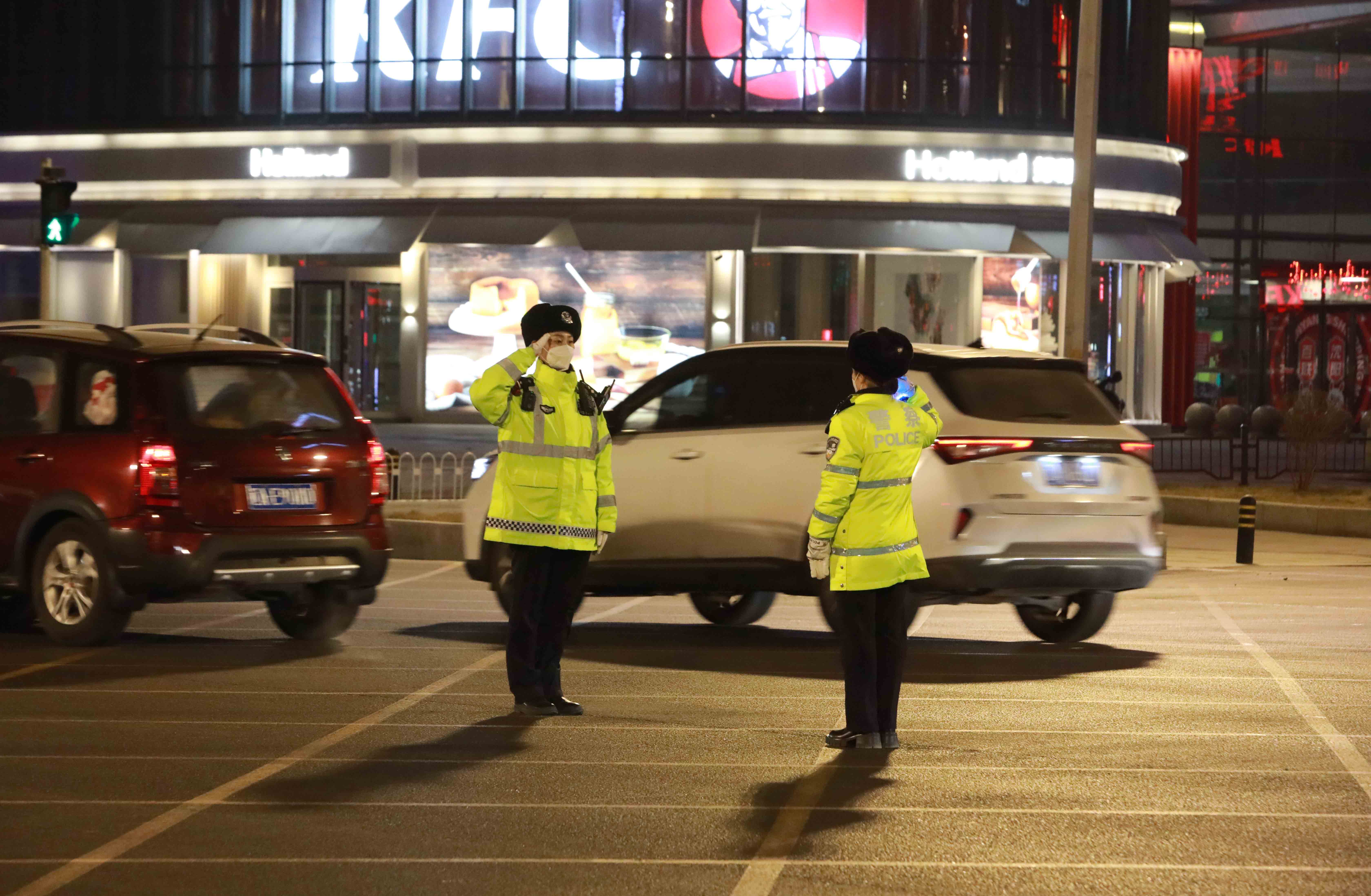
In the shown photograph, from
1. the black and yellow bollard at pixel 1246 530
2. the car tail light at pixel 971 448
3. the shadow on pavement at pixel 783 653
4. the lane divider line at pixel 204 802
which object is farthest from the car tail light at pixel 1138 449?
the black and yellow bollard at pixel 1246 530

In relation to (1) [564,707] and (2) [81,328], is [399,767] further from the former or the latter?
(2) [81,328]

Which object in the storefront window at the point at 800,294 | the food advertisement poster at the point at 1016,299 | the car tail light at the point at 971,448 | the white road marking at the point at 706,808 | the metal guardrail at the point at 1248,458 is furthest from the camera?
the food advertisement poster at the point at 1016,299

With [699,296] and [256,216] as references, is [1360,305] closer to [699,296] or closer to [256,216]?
[699,296]

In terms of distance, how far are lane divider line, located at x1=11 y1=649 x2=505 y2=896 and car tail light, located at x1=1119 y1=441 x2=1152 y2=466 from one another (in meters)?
3.89

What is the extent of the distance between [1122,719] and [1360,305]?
45.4 metres

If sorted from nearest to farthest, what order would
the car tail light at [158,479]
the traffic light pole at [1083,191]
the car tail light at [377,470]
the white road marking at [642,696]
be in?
the white road marking at [642,696] → the car tail light at [158,479] → the car tail light at [377,470] → the traffic light pole at [1083,191]

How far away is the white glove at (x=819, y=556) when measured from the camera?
326 inches

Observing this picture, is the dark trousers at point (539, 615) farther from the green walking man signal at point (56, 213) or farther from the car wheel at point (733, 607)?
the green walking man signal at point (56, 213)

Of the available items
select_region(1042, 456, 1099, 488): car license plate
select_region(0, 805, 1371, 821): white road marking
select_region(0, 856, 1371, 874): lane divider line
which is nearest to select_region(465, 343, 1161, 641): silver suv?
select_region(1042, 456, 1099, 488): car license plate

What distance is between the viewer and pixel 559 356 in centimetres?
931

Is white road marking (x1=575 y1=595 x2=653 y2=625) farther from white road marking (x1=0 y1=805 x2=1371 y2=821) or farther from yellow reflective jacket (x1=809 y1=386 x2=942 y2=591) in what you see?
white road marking (x1=0 y1=805 x2=1371 y2=821)

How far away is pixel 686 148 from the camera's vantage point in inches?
1387

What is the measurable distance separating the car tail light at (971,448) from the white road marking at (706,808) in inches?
161

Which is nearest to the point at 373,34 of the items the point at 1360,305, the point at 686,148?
the point at 686,148
